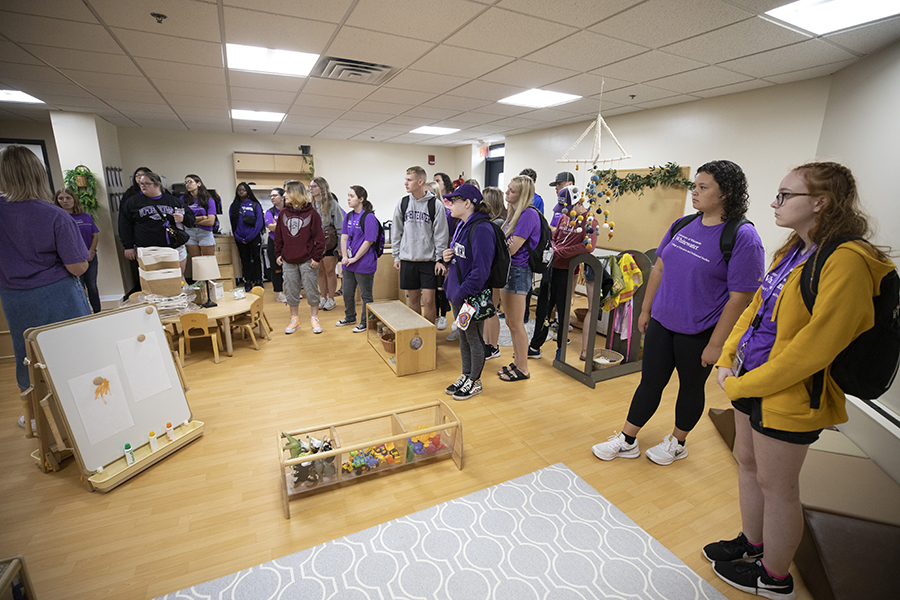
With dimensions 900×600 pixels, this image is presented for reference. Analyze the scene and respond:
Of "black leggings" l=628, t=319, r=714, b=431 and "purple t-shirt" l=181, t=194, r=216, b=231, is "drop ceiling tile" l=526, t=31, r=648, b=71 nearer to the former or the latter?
"black leggings" l=628, t=319, r=714, b=431

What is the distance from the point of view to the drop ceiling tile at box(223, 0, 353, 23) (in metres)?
2.31

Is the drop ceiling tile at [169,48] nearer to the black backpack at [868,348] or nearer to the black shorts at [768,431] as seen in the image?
the black backpack at [868,348]

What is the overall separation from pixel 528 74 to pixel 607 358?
8.65ft

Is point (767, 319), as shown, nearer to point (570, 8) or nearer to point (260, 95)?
point (570, 8)

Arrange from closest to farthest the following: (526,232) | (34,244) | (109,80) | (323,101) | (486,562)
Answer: (486,562), (34,244), (526,232), (109,80), (323,101)

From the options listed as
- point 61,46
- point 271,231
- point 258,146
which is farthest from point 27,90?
point 258,146

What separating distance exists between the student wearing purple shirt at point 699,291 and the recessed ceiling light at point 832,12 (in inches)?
55.1

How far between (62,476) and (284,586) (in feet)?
5.18

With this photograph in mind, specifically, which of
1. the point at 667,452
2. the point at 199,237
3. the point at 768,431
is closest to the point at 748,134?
the point at 667,452

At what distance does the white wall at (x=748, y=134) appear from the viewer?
3.78 m

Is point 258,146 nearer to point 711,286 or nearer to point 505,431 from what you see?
point 505,431

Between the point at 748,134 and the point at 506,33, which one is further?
the point at 748,134

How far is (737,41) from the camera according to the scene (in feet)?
9.17

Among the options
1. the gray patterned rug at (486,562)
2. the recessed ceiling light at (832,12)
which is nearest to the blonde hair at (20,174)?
the gray patterned rug at (486,562)
